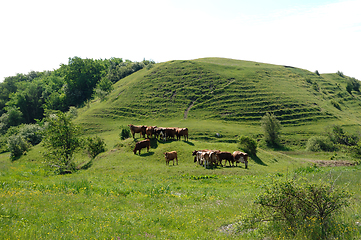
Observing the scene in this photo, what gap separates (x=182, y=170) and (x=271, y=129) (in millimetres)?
46285

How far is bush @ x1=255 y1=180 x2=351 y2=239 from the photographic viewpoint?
8.56m

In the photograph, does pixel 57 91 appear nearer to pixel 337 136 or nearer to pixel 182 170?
pixel 182 170

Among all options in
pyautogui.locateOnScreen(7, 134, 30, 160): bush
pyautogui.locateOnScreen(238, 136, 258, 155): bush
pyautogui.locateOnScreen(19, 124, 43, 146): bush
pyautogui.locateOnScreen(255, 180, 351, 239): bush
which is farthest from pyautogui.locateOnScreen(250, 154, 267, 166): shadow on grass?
pyautogui.locateOnScreen(19, 124, 43, 146): bush

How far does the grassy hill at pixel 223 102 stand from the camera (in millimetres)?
74875

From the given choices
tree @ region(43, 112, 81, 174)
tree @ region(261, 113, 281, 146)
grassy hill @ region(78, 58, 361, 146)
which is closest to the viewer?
tree @ region(43, 112, 81, 174)

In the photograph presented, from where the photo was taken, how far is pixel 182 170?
88.1 feet

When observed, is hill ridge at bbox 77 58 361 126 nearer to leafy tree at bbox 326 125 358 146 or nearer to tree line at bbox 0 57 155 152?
leafy tree at bbox 326 125 358 146

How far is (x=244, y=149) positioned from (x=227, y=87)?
6320 centimetres

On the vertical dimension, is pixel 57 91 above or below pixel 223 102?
above

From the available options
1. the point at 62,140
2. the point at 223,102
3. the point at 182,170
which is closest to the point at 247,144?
the point at 182,170

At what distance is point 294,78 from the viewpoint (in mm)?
116688

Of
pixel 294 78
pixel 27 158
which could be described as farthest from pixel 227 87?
pixel 27 158

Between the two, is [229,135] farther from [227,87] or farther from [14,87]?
[14,87]

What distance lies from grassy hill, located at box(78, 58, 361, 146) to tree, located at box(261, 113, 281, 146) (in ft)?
13.9
